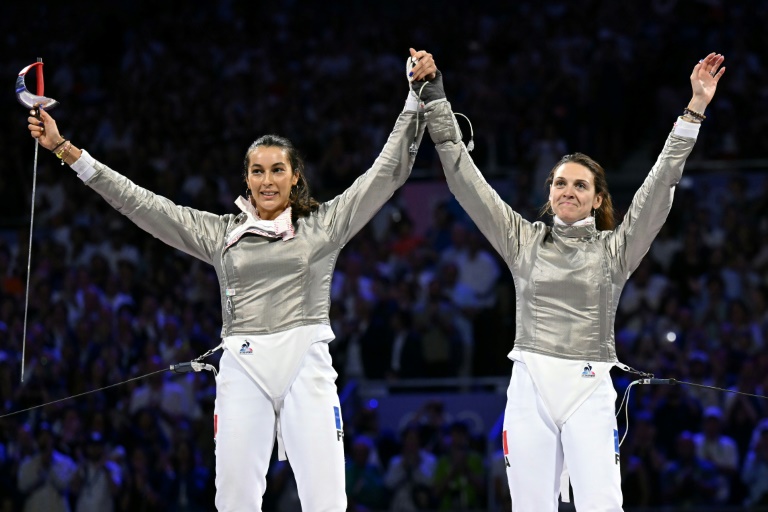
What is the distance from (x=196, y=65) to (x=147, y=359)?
4.02 m

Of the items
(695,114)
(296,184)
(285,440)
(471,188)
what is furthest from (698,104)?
(285,440)

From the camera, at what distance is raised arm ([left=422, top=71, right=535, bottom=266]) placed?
3812mm

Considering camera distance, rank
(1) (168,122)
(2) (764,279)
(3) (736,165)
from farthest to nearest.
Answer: (1) (168,122)
(3) (736,165)
(2) (764,279)

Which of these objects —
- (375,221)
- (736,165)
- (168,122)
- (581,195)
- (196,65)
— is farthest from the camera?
(196,65)

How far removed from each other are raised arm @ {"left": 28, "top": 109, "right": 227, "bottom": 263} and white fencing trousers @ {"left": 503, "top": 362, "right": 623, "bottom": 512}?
1.13 m

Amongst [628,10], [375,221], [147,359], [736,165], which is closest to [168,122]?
[375,221]

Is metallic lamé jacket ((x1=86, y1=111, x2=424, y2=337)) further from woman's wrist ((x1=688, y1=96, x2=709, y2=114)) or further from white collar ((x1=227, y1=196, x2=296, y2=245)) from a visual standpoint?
woman's wrist ((x1=688, y1=96, x2=709, y2=114))

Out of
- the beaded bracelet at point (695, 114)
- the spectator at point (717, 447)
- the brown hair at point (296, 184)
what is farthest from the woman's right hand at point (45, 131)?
the spectator at point (717, 447)

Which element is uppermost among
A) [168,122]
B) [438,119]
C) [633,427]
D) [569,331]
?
[168,122]

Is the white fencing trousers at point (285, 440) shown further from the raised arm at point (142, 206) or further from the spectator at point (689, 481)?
the spectator at point (689, 481)

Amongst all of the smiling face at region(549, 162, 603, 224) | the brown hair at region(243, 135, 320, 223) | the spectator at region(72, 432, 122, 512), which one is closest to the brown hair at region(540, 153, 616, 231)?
the smiling face at region(549, 162, 603, 224)

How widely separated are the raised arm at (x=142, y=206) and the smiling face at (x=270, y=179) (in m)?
0.16

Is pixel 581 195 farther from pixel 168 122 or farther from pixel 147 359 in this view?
pixel 168 122

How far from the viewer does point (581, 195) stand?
12.5 feet
